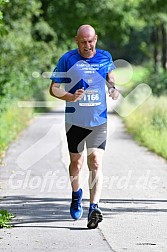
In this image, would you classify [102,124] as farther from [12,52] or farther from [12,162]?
[12,52]

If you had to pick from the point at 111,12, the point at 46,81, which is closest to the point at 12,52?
the point at 46,81

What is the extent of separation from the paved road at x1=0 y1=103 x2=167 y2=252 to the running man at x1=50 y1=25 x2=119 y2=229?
0.52 meters

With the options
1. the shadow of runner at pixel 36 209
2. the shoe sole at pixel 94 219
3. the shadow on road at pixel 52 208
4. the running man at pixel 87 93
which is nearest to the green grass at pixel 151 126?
the shadow on road at pixel 52 208

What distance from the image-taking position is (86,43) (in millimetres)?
8938

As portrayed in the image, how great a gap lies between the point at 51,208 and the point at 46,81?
111 ft

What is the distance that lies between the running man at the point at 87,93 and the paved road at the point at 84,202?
1.70ft

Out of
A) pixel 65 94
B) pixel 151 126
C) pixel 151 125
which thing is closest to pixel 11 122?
pixel 151 125

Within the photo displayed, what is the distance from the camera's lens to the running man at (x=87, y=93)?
8.99 meters

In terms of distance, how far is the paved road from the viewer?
26.5 feet

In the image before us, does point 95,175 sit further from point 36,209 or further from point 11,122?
point 11,122

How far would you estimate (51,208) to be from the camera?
1027 cm

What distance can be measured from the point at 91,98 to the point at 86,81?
185mm

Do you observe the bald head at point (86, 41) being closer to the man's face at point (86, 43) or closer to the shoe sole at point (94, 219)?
the man's face at point (86, 43)

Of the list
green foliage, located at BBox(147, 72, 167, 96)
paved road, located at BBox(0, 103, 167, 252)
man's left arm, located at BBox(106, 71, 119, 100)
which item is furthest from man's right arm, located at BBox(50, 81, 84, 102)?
green foliage, located at BBox(147, 72, 167, 96)
